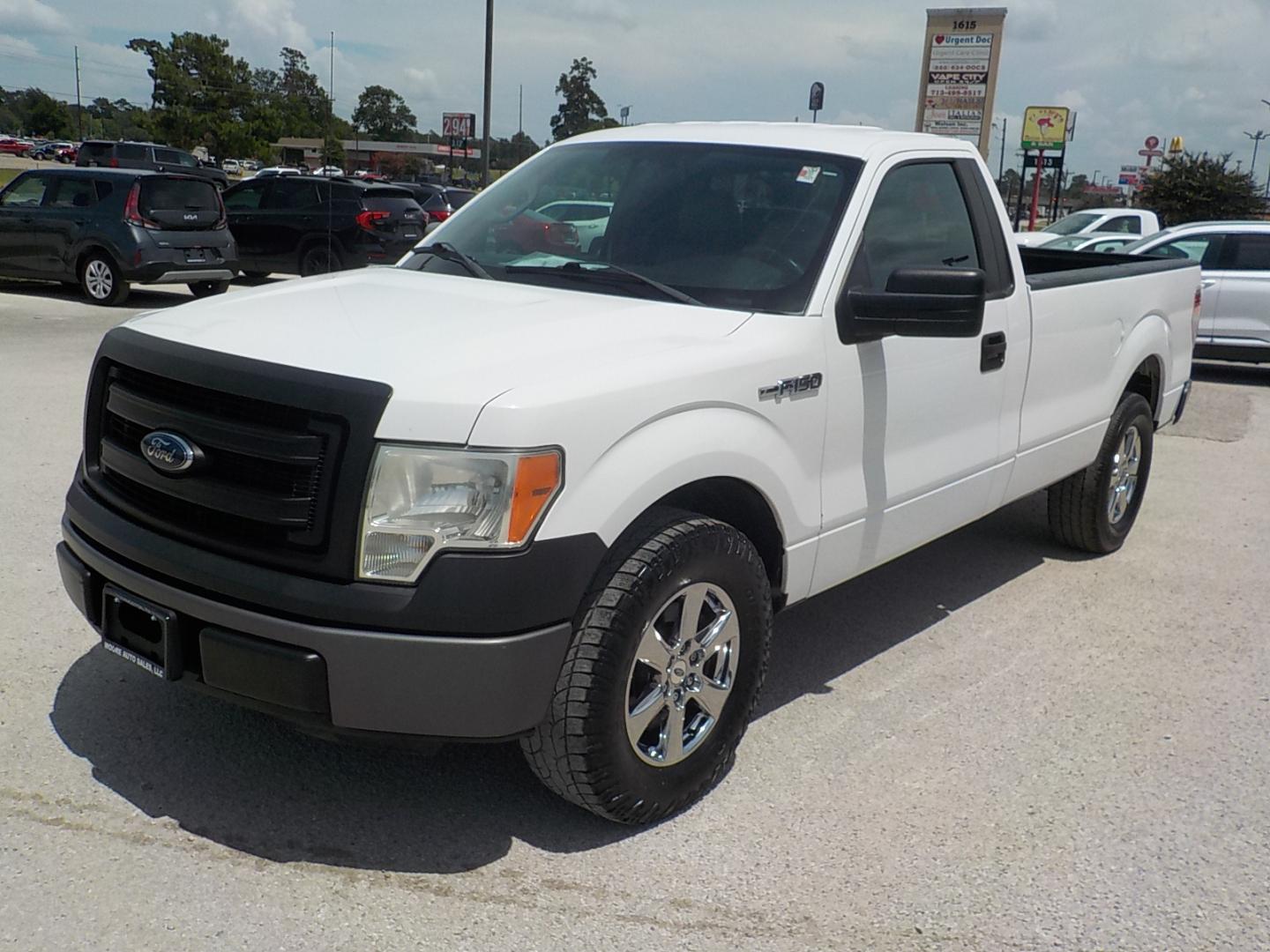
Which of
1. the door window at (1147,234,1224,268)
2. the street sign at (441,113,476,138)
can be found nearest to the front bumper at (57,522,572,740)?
the door window at (1147,234,1224,268)

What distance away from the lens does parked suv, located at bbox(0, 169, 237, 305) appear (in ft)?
48.1

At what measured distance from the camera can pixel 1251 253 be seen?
1337 centimetres

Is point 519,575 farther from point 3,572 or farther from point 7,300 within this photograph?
point 7,300

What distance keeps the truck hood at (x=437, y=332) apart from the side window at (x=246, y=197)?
14812 millimetres

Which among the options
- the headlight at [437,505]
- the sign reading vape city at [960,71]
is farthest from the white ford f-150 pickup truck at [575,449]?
the sign reading vape city at [960,71]

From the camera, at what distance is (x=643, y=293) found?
12.6 feet

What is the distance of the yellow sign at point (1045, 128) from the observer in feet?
129

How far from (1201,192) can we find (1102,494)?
33902mm

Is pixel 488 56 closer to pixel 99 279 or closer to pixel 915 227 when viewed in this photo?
pixel 99 279

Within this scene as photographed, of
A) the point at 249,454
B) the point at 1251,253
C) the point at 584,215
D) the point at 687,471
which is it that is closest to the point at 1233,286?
the point at 1251,253

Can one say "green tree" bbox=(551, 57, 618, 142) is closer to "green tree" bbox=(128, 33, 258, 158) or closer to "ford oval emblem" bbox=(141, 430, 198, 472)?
"green tree" bbox=(128, 33, 258, 158)

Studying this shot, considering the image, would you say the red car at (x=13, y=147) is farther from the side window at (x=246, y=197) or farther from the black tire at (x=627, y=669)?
the black tire at (x=627, y=669)

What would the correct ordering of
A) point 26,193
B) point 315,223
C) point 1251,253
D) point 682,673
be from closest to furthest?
point 682,673, point 1251,253, point 26,193, point 315,223

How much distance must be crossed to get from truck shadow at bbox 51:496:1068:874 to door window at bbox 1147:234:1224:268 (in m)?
10.9
